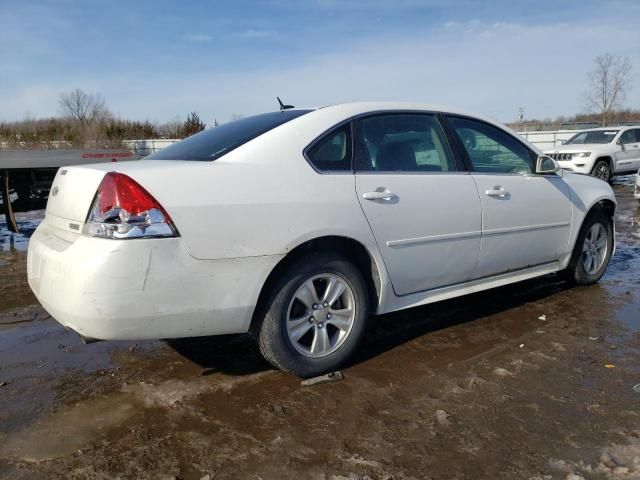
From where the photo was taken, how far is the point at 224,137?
3295 millimetres

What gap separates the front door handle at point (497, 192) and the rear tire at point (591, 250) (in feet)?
4.19

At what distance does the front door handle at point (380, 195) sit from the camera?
315 centimetres

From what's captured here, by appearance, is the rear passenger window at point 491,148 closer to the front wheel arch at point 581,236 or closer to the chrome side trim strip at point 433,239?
the chrome side trim strip at point 433,239

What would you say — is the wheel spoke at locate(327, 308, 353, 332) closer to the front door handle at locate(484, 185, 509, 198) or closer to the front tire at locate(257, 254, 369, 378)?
the front tire at locate(257, 254, 369, 378)

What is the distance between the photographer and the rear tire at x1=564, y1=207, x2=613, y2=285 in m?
4.78

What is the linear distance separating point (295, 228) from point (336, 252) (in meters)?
0.39

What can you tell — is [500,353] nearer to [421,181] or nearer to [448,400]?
[448,400]

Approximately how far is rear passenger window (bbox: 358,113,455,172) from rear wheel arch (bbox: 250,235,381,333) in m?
0.48

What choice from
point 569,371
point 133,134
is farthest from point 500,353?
point 133,134

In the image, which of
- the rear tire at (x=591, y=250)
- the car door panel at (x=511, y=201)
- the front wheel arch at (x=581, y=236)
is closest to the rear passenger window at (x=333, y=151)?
the car door panel at (x=511, y=201)

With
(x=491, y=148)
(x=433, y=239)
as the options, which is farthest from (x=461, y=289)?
(x=491, y=148)

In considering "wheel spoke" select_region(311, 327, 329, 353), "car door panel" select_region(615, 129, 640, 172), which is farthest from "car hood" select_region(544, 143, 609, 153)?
"wheel spoke" select_region(311, 327, 329, 353)

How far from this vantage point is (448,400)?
9.26 feet

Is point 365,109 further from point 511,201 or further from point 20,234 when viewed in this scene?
point 20,234
